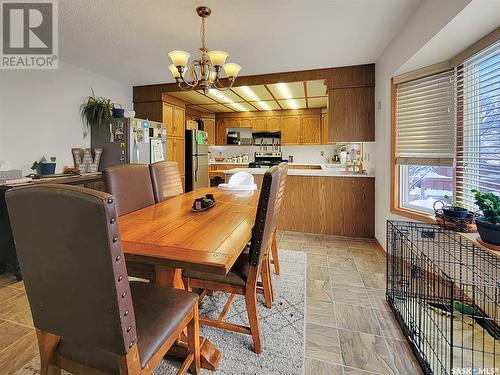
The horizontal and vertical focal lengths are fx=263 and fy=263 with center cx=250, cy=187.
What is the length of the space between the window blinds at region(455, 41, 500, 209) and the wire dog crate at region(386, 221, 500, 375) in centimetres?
49

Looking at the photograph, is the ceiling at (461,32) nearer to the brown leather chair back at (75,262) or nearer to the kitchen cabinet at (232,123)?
the brown leather chair back at (75,262)

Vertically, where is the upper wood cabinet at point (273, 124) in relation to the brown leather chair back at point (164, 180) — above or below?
above

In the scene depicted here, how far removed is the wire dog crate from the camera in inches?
55.1

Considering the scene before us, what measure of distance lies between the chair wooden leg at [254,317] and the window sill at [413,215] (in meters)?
1.79

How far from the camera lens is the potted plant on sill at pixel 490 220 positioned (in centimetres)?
136

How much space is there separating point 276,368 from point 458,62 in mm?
2676

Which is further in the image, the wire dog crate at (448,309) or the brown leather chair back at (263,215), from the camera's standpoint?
the wire dog crate at (448,309)

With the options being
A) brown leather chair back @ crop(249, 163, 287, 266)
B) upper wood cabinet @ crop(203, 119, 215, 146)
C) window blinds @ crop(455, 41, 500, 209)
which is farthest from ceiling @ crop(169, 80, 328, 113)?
brown leather chair back @ crop(249, 163, 287, 266)

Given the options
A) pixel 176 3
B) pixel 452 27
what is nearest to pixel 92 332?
pixel 176 3

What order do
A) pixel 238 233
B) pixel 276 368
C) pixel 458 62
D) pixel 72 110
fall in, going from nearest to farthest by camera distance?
pixel 238 233 → pixel 276 368 → pixel 458 62 → pixel 72 110


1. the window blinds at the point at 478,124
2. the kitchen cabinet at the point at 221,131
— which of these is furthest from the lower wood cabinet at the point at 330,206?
the kitchen cabinet at the point at 221,131

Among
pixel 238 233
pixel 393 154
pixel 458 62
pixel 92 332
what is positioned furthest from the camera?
pixel 393 154

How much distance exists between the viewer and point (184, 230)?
4.25ft

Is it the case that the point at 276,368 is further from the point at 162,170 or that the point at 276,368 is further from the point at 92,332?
the point at 162,170
